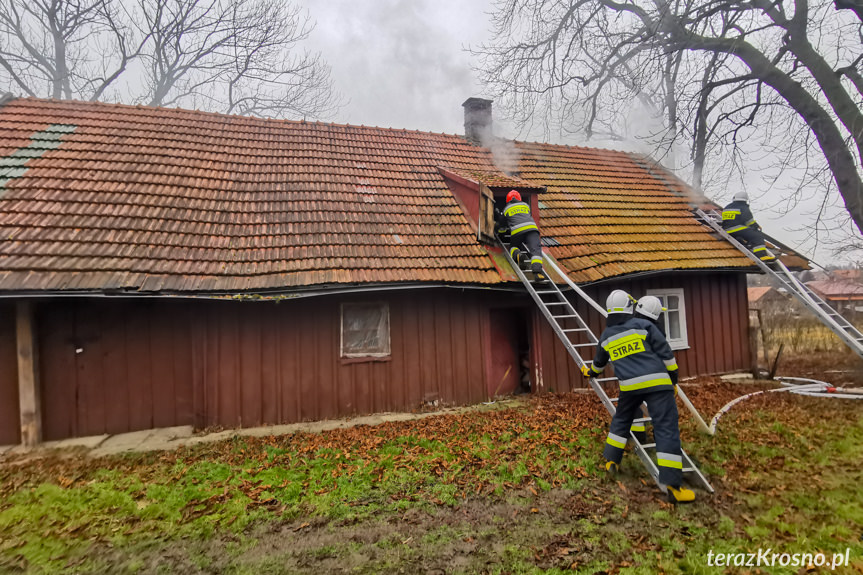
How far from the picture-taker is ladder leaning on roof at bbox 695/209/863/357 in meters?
7.91

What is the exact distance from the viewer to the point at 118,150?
859cm

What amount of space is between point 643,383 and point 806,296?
7056 mm

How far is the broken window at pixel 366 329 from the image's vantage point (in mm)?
7672

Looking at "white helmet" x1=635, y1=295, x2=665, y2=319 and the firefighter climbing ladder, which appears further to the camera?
"white helmet" x1=635, y1=295, x2=665, y2=319

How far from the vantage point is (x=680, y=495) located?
4.09m

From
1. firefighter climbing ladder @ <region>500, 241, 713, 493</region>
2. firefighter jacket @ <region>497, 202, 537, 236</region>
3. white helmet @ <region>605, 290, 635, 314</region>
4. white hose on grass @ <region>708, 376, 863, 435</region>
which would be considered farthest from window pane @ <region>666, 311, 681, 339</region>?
white helmet @ <region>605, 290, 635, 314</region>

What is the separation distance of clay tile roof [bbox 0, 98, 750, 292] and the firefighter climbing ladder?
658 millimetres

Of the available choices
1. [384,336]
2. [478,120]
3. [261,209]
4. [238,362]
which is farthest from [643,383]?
[478,120]

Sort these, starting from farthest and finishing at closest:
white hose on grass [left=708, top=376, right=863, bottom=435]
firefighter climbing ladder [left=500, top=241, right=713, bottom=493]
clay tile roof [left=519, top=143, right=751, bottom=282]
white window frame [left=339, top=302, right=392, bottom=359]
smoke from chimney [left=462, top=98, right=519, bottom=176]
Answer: smoke from chimney [left=462, top=98, right=519, bottom=176] → clay tile roof [left=519, top=143, right=751, bottom=282] → white window frame [left=339, top=302, right=392, bottom=359] → white hose on grass [left=708, top=376, right=863, bottom=435] → firefighter climbing ladder [left=500, top=241, right=713, bottom=493]

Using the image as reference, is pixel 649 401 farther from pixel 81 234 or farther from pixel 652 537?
pixel 81 234

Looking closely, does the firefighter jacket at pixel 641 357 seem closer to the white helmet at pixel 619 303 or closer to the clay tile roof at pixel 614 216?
the white helmet at pixel 619 303

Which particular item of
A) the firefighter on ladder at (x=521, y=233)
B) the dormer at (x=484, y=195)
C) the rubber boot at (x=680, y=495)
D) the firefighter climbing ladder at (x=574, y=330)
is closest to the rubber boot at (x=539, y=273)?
the firefighter on ladder at (x=521, y=233)

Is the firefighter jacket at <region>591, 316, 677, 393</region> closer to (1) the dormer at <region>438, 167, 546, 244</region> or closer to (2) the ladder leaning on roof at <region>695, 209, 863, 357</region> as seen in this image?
(1) the dormer at <region>438, 167, 546, 244</region>

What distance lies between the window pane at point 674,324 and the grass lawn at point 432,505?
→ 370cm
